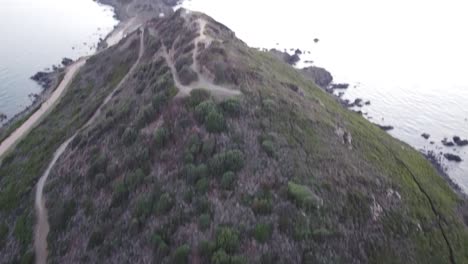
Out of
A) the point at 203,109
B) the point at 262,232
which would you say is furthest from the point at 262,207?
the point at 203,109

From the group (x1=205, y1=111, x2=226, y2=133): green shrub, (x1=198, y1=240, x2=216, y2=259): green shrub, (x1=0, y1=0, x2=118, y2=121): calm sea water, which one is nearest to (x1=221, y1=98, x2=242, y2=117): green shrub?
(x1=205, y1=111, x2=226, y2=133): green shrub

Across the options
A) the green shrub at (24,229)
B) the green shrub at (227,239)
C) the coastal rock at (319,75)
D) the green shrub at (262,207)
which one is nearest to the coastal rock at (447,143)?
the coastal rock at (319,75)

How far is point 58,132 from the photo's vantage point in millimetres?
50562

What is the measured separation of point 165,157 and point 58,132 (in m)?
22.7

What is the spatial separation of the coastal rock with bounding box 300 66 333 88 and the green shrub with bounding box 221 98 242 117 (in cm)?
5156

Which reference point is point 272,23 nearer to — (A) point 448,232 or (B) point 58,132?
(B) point 58,132

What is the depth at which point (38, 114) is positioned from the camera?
62.8 meters

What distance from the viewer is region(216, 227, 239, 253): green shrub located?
25.8 m

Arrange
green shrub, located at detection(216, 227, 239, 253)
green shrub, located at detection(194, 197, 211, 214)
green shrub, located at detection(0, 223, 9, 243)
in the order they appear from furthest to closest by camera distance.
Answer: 1. green shrub, located at detection(0, 223, 9, 243)
2. green shrub, located at detection(194, 197, 211, 214)
3. green shrub, located at detection(216, 227, 239, 253)

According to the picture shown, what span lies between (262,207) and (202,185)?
490cm

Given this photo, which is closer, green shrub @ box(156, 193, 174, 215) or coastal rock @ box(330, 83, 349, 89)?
green shrub @ box(156, 193, 174, 215)

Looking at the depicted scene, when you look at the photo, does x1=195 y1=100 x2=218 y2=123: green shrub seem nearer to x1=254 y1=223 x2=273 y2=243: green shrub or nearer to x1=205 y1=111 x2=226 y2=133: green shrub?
x1=205 y1=111 x2=226 y2=133: green shrub

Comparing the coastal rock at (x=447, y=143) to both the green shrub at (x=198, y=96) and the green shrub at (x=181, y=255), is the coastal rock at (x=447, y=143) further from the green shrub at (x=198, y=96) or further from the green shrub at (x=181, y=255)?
the green shrub at (x=181, y=255)

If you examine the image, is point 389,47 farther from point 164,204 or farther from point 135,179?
point 164,204
